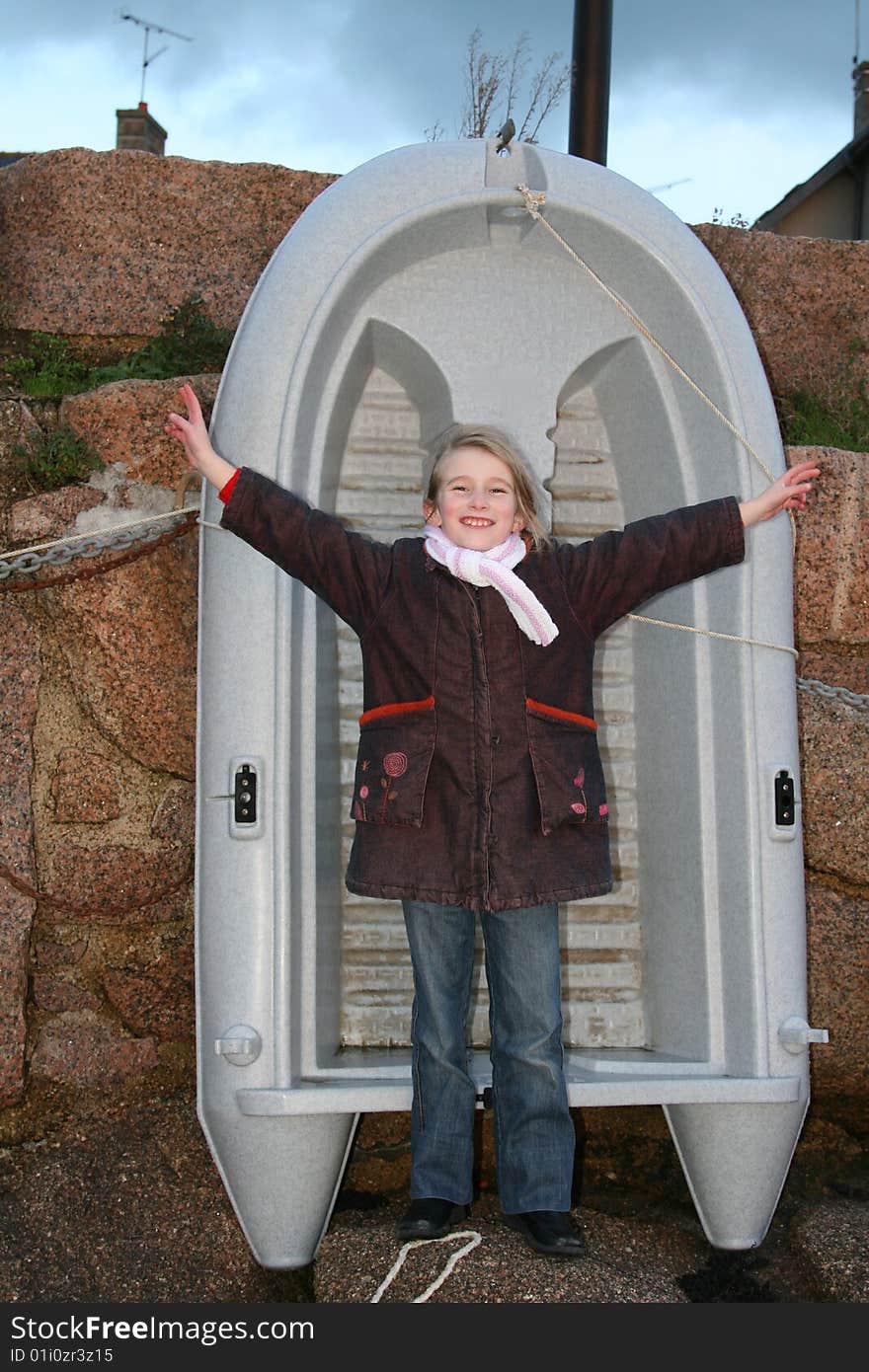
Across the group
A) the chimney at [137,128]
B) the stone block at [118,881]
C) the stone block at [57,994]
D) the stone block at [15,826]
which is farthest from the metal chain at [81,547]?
the chimney at [137,128]

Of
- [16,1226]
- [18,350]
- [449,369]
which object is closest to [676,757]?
[449,369]

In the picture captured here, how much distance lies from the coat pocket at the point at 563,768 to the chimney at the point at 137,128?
570 cm

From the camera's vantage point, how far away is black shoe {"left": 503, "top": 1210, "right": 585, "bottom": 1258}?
2.31 m

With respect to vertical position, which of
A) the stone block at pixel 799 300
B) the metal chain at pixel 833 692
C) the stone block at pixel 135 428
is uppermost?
the stone block at pixel 799 300

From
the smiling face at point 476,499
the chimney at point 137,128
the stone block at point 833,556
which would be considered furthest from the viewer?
the chimney at point 137,128

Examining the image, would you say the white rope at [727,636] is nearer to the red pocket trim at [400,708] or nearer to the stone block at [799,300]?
the red pocket trim at [400,708]

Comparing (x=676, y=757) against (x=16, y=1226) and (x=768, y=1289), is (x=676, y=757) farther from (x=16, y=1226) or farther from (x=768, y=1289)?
(x=16, y=1226)

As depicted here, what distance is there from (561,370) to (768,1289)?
77.1 inches

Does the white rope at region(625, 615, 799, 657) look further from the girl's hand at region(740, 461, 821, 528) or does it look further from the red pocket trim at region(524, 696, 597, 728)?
the red pocket trim at region(524, 696, 597, 728)

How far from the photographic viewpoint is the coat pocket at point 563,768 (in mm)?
2260

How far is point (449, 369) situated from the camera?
2.90 meters

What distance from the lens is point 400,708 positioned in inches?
91.7

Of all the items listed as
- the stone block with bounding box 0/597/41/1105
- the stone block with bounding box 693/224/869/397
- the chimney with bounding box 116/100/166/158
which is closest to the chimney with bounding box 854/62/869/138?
the chimney with bounding box 116/100/166/158

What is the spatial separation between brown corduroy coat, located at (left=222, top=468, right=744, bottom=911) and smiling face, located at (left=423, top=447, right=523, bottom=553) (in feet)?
0.25
